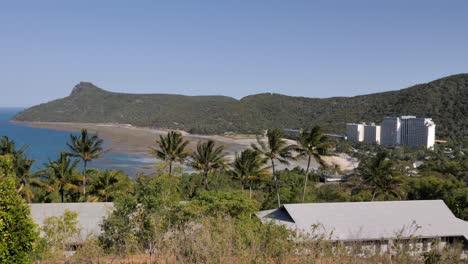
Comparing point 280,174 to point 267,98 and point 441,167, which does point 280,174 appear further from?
point 267,98

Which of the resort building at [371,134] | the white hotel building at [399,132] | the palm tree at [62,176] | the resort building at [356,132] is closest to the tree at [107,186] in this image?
the palm tree at [62,176]

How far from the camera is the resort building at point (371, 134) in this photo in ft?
358

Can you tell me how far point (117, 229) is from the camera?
1123 cm

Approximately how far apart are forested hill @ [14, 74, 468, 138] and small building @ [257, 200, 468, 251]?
303 feet

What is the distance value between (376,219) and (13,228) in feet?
45.8

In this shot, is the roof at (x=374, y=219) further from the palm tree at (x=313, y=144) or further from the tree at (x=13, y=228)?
the tree at (x=13, y=228)

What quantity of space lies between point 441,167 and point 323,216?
135 ft

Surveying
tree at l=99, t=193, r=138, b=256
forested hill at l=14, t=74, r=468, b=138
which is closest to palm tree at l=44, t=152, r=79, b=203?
tree at l=99, t=193, r=138, b=256

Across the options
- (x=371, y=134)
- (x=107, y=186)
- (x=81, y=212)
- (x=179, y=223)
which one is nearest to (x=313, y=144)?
(x=107, y=186)

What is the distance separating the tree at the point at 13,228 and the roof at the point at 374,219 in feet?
31.5

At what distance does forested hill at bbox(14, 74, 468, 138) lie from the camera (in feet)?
377

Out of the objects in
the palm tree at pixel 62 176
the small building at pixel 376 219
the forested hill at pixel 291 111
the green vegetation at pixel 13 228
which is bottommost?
the small building at pixel 376 219

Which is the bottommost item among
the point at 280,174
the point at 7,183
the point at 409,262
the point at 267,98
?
the point at 280,174

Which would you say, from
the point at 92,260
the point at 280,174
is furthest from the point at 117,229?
the point at 280,174
